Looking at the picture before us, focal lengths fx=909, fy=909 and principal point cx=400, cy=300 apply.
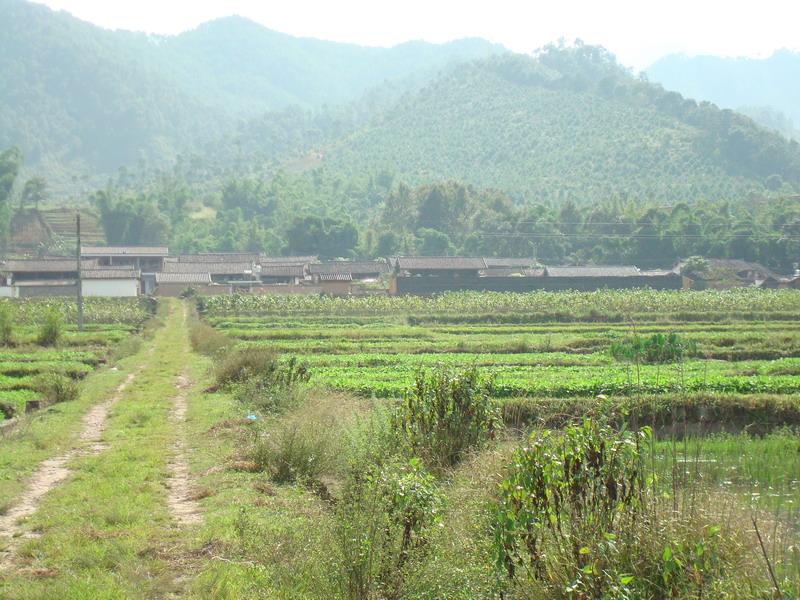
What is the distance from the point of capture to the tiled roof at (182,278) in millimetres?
86438

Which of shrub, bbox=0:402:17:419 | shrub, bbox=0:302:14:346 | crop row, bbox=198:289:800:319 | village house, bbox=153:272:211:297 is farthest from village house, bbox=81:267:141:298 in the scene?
shrub, bbox=0:402:17:419

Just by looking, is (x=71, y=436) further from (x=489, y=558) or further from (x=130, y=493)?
(x=489, y=558)

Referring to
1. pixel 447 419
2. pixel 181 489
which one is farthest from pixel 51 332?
pixel 447 419

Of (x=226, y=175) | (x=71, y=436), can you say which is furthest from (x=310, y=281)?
(x=226, y=175)

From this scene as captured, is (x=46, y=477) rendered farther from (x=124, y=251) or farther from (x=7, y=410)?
(x=124, y=251)

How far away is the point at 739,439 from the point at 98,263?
280 ft

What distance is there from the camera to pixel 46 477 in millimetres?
14805

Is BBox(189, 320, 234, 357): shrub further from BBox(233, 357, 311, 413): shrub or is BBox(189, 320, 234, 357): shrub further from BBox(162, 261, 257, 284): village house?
BBox(162, 261, 257, 284): village house

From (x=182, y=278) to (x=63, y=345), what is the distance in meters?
45.0

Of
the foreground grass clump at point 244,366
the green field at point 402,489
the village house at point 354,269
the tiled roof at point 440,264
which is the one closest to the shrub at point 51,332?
the green field at point 402,489

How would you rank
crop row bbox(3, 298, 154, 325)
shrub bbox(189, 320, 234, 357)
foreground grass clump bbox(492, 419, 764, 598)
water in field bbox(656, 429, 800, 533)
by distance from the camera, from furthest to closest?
crop row bbox(3, 298, 154, 325) < shrub bbox(189, 320, 234, 357) < water in field bbox(656, 429, 800, 533) < foreground grass clump bbox(492, 419, 764, 598)

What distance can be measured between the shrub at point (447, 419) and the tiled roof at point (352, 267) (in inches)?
2924

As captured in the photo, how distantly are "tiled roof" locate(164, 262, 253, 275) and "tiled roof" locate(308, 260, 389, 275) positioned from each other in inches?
288

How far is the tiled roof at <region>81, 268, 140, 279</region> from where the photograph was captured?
81500 mm
